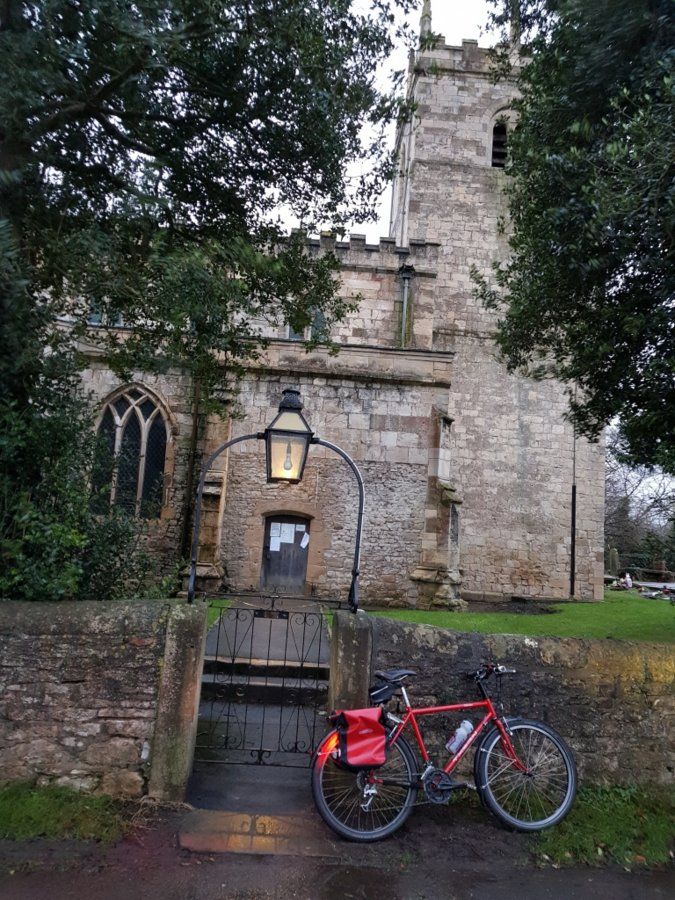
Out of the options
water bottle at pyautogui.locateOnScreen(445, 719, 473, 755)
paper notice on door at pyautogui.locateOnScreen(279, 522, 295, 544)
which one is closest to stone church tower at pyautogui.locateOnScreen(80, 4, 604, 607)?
paper notice on door at pyautogui.locateOnScreen(279, 522, 295, 544)

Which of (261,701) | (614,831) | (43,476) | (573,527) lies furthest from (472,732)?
(573,527)

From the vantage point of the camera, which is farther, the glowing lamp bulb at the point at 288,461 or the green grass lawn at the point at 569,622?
the green grass lawn at the point at 569,622

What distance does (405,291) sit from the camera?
16766 millimetres

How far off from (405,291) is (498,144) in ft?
24.6

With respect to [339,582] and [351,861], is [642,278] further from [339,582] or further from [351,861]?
[339,582]

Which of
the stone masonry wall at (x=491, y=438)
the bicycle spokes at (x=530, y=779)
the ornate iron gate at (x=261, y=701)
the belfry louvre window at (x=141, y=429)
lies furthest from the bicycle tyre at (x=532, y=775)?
the stone masonry wall at (x=491, y=438)

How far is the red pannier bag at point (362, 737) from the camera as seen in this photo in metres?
3.57

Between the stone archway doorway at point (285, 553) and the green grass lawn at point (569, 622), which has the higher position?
the stone archway doorway at point (285, 553)

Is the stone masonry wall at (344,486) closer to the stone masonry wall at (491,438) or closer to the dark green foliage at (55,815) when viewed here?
the stone masonry wall at (491,438)

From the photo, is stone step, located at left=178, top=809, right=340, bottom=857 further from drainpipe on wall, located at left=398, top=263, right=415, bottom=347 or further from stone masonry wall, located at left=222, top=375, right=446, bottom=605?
drainpipe on wall, located at left=398, top=263, right=415, bottom=347

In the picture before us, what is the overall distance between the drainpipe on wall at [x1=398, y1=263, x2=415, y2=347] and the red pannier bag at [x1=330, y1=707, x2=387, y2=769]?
1363 centimetres

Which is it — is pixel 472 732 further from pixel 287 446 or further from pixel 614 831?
pixel 287 446

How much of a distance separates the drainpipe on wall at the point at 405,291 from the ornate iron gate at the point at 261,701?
10.7m

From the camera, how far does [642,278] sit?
21.7 ft
